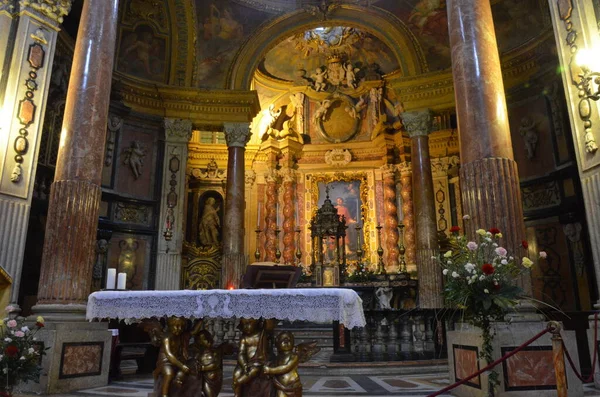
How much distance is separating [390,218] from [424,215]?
451 cm

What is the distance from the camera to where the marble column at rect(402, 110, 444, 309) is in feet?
40.8

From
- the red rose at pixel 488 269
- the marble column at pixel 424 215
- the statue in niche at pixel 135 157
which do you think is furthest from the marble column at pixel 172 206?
the red rose at pixel 488 269

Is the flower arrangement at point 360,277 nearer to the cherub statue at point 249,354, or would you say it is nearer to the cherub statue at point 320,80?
the cherub statue at point 320,80

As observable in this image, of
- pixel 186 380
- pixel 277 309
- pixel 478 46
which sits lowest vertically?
pixel 186 380

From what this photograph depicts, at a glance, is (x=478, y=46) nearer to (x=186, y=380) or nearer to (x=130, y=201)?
(x=186, y=380)

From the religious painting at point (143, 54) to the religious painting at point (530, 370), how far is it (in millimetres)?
12445

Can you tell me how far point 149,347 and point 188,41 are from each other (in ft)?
32.7

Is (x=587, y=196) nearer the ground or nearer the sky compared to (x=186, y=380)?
nearer the sky

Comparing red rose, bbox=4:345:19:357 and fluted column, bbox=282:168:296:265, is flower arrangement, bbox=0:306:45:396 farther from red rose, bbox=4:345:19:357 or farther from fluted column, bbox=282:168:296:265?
fluted column, bbox=282:168:296:265

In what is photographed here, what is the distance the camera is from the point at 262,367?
4488mm

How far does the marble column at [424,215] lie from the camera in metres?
12.4

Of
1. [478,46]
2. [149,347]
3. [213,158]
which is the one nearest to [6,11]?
[149,347]

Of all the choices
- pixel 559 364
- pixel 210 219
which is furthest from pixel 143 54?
pixel 559 364

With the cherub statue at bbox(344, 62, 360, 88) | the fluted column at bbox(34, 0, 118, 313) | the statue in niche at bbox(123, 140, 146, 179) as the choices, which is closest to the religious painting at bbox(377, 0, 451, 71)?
the cherub statue at bbox(344, 62, 360, 88)
